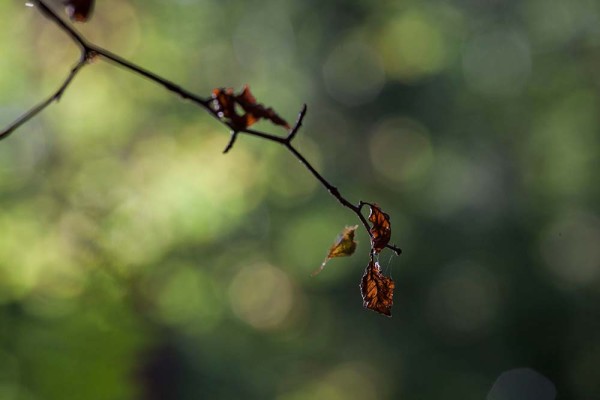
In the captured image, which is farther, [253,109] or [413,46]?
[413,46]

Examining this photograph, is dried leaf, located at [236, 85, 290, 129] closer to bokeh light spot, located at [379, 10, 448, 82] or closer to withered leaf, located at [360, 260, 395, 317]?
withered leaf, located at [360, 260, 395, 317]

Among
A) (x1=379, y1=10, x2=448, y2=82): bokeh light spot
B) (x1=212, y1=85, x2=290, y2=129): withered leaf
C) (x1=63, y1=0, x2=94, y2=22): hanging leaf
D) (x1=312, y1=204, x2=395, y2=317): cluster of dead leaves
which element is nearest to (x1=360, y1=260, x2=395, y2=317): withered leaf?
(x1=312, y1=204, x2=395, y2=317): cluster of dead leaves

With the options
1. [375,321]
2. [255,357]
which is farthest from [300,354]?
[375,321]

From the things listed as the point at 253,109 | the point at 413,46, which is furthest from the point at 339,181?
the point at 253,109

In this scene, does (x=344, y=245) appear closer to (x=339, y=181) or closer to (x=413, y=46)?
(x=339, y=181)

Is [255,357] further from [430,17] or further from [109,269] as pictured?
[430,17]
